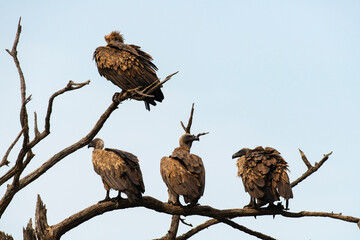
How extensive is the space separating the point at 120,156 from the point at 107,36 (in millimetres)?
4233

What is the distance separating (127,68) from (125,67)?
0.04 meters

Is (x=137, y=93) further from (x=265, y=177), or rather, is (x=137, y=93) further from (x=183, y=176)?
(x=265, y=177)

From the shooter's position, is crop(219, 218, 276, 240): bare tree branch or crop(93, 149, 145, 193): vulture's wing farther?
crop(219, 218, 276, 240): bare tree branch

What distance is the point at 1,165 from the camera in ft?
23.8

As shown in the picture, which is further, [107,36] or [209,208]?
[107,36]

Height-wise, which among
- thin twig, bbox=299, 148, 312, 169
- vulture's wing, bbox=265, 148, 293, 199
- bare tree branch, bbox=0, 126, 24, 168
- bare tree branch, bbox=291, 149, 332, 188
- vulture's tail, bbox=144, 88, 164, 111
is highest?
vulture's tail, bbox=144, 88, 164, 111

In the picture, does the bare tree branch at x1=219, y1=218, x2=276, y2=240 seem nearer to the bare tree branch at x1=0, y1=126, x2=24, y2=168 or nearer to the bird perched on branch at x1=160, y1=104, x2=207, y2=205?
the bird perched on branch at x1=160, y1=104, x2=207, y2=205

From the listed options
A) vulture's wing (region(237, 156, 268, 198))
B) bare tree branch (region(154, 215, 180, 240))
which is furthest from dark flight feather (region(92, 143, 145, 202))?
bare tree branch (region(154, 215, 180, 240))

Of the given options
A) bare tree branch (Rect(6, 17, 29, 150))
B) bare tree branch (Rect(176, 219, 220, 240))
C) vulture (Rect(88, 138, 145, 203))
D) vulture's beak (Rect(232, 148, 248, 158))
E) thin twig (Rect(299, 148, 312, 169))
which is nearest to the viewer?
bare tree branch (Rect(6, 17, 29, 150))

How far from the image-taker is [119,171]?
7.79 m

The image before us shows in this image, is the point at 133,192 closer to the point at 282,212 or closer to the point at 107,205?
the point at 107,205

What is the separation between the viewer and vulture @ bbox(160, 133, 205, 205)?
25.4ft

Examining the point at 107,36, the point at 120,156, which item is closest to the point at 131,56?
the point at 107,36

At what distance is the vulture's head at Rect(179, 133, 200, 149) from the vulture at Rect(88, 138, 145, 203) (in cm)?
150
